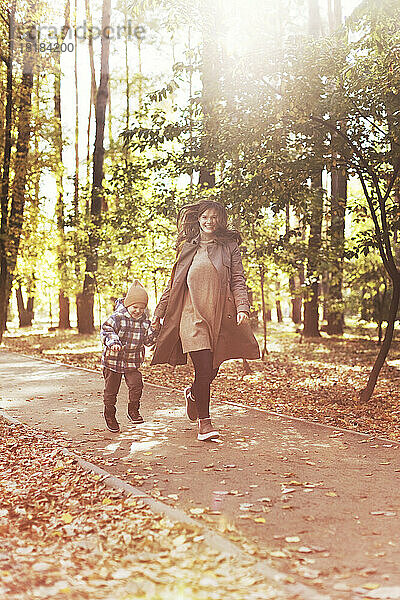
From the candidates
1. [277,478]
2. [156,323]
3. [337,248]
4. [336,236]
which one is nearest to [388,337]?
[336,236]

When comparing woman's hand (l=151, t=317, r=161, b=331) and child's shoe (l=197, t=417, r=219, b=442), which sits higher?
woman's hand (l=151, t=317, r=161, b=331)

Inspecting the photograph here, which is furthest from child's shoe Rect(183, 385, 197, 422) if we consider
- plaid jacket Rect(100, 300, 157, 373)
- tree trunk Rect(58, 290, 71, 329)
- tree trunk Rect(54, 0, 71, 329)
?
tree trunk Rect(58, 290, 71, 329)

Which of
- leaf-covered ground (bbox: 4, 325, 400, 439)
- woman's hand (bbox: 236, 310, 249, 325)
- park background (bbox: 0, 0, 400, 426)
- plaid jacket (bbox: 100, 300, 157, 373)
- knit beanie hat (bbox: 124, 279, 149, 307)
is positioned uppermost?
park background (bbox: 0, 0, 400, 426)

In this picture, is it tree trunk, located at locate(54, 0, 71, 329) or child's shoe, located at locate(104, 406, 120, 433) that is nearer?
child's shoe, located at locate(104, 406, 120, 433)

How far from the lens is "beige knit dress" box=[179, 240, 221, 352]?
21.7 ft

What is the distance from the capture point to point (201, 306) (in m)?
6.66

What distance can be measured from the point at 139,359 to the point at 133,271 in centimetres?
1283

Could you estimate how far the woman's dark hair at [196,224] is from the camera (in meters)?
6.86

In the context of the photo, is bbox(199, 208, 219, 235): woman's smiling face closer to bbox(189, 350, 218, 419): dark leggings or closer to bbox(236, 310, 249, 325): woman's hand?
bbox(236, 310, 249, 325): woman's hand

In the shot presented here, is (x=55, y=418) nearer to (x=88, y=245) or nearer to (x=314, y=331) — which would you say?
(x=88, y=245)

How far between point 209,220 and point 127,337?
1.37m

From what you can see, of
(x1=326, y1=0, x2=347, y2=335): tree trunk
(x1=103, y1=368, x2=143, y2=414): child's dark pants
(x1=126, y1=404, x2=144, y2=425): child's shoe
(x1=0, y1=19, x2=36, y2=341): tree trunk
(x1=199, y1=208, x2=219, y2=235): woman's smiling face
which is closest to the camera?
(x1=199, y1=208, x2=219, y2=235): woman's smiling face

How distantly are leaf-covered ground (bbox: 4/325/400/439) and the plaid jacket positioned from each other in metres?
2.44

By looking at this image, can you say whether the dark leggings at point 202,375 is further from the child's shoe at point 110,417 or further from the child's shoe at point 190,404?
the child's shoe at point 110,417
